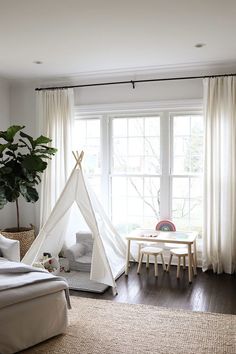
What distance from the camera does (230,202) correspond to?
4645mm

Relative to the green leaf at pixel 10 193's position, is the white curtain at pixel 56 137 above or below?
above

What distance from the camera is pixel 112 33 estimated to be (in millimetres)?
3557

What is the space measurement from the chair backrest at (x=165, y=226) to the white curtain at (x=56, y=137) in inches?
60.1

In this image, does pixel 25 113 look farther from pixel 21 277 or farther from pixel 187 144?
pixel 21 277

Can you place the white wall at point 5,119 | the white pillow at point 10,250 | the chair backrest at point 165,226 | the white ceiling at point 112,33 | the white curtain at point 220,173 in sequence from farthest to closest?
the white wall at point 5,119 → the chair backrest at point 165,226 → the white curtain at point 220,173 → the white pillow at point 10,250 → the white ceiling at point 112,33

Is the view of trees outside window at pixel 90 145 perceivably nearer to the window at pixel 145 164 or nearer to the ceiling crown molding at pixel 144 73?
the window at pixel 145 164

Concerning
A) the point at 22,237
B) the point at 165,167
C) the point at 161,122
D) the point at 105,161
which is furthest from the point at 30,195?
the point at 161,122

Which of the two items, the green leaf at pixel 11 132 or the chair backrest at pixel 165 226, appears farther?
the chair backrest at pixel 165 226

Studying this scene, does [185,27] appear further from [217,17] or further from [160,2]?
[160,2]

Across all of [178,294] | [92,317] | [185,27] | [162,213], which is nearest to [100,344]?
[92,317]

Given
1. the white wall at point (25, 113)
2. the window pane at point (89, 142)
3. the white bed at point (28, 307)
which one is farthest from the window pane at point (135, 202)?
the white bed at point (28, 307)

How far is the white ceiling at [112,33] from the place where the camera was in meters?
2.95

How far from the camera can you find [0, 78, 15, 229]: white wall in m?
5.64

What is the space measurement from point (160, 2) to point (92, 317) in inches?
109
